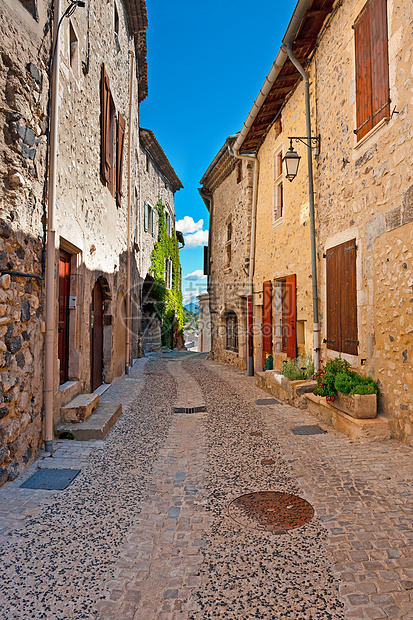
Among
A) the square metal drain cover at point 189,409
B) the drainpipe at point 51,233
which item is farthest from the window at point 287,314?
the drainpipe at point 51,233

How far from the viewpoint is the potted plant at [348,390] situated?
411 cm

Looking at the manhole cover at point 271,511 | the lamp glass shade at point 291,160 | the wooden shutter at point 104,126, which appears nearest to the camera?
the manhole cover at point 271,511

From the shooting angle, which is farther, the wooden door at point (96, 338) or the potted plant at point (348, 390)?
the wooden door at point (96, 338)

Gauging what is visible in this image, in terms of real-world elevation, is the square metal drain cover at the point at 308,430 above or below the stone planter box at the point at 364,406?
below

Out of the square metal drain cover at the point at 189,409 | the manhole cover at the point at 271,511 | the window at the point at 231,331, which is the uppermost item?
the window at the point at 231,331

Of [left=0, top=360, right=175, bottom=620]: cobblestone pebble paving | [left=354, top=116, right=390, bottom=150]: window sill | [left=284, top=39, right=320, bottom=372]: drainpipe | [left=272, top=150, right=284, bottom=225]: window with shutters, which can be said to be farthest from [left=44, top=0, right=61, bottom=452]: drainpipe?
[left=272, top=150, right=284, bottom=225]: window with shutters

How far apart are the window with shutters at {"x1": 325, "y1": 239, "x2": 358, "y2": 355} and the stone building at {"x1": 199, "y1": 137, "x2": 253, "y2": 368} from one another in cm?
529

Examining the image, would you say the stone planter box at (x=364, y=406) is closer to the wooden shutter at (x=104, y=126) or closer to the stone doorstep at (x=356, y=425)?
the stone doorstep at (x=356, y=425)

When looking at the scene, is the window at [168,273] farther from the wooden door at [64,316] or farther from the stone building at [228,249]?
the wooden door at [64,316]

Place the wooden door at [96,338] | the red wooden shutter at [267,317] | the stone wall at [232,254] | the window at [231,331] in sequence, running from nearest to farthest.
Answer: the wooden door at [96,338], the red wooden shutter at [267,317], the stone wall at [232,254], the window at [231,331]

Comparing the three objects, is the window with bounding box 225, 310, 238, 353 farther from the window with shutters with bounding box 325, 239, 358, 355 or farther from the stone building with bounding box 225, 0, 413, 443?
the window with shutters with bounding box 325, 239, 358, 355

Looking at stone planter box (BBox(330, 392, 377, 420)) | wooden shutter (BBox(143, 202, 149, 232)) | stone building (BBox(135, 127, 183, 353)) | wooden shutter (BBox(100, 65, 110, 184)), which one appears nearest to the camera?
stone planter box (BBox(330, 392, 377, 420))

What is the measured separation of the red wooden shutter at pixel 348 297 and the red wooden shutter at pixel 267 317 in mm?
3689

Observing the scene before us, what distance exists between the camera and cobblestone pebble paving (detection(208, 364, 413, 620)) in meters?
1.88
